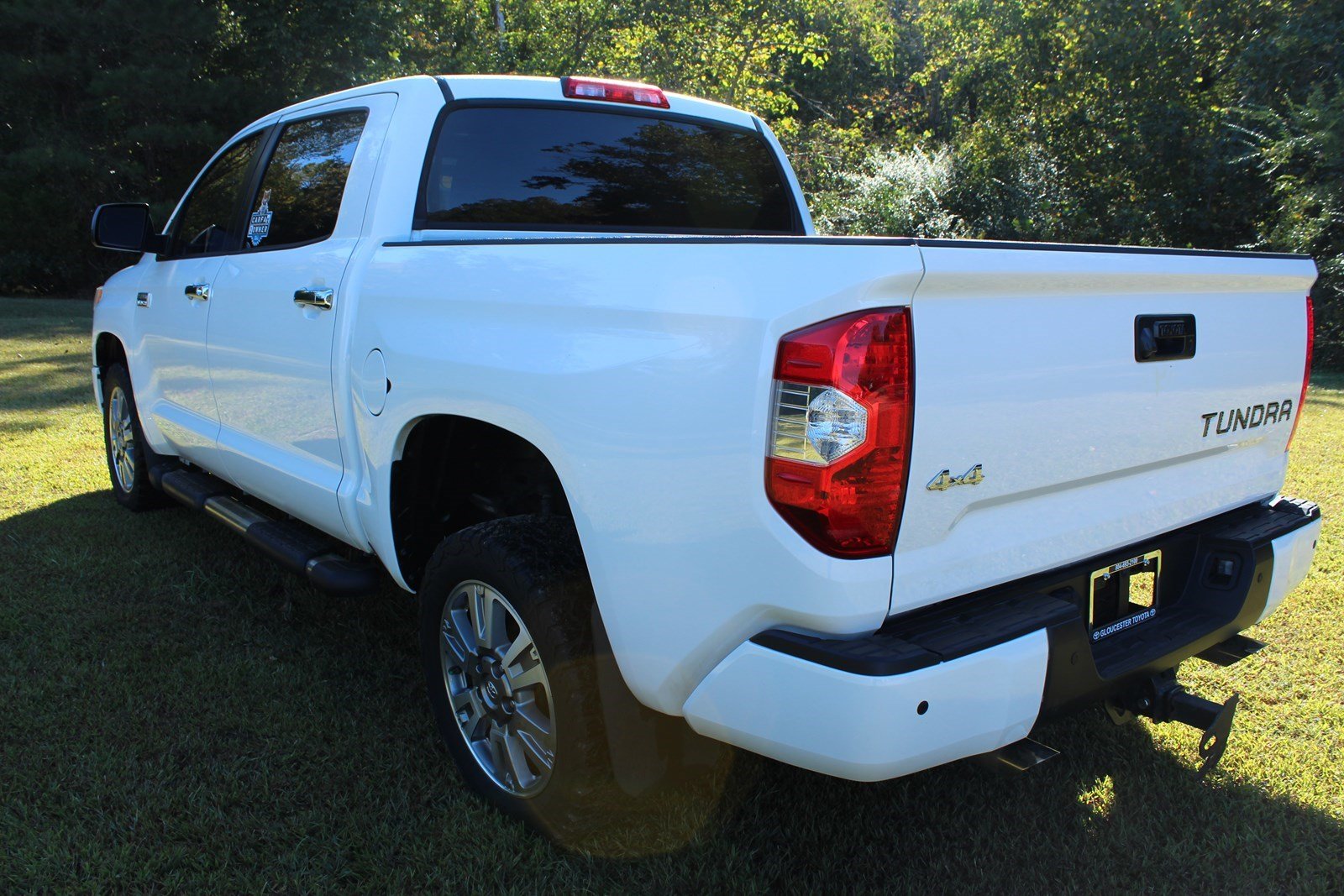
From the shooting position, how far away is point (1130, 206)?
1808cm

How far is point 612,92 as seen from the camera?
3455 millimetres

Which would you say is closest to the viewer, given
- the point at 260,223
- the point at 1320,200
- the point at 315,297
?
the point at 315,297

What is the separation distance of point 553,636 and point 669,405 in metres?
0.67

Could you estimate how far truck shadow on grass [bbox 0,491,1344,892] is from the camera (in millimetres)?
2412

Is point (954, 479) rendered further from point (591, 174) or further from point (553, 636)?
point (591, 174)

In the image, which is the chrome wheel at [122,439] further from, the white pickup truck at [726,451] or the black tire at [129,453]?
the white pickup truck at [726,451]

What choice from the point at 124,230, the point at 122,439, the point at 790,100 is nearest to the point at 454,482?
the point at 124,230

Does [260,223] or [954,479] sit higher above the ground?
[260,223]

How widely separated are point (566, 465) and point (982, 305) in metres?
0.93

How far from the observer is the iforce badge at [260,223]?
374cm

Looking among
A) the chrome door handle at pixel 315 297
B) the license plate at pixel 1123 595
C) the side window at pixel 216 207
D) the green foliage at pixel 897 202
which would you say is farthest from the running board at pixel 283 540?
the green foliage at pixel 897 202

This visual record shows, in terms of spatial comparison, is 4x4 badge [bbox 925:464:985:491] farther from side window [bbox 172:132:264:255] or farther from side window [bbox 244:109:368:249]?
side window [bbox 172:132:264:255]

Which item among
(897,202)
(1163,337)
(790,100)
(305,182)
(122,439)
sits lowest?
(122,439)

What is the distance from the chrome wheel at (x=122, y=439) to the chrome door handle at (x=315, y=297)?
246 centimetres
